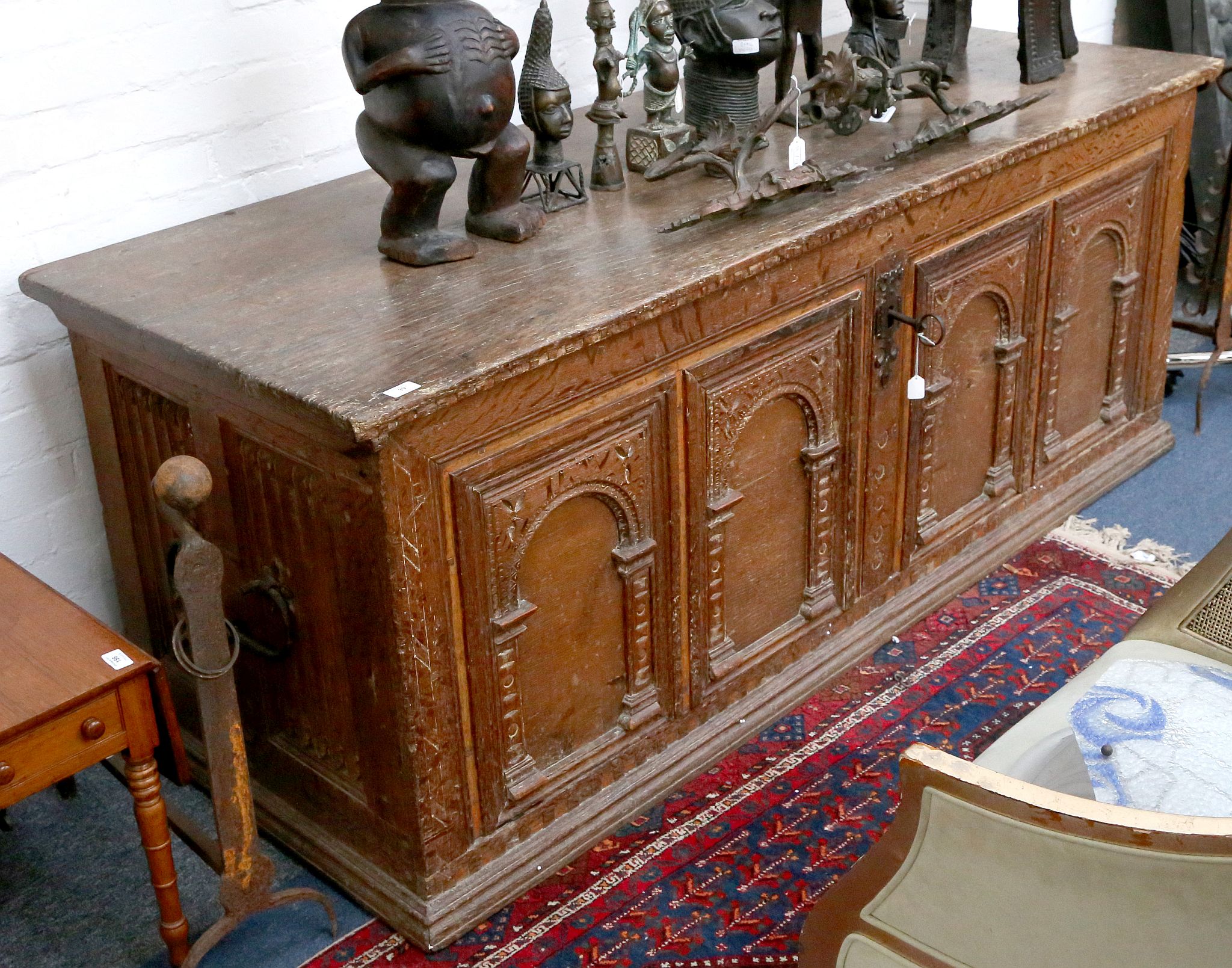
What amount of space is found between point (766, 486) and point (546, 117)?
83 centimetres

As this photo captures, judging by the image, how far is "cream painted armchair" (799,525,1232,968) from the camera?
1.44 m

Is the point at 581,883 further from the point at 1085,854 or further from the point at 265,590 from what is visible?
the point at 1085,854

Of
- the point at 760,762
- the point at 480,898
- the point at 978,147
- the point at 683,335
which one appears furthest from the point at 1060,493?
the point at 480,898

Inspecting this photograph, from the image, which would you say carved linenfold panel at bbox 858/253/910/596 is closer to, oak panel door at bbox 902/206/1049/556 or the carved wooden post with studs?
oak panel door at bbox 902/206/1049/556

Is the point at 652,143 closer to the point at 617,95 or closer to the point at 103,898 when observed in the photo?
the point at 617,95

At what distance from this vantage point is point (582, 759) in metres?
2.60

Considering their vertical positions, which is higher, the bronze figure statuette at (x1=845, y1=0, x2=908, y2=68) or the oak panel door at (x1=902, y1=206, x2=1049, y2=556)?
the bronze figure statuette at (x1=845, y1=0, x2=908, y2=68)

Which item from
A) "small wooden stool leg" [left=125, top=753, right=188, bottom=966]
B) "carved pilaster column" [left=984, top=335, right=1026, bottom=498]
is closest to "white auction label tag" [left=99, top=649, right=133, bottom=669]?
"small wooden stool leg" [left=125, top=753, right=188, bottom=966]

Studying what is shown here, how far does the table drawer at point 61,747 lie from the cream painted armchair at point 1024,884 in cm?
110

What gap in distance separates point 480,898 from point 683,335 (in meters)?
1.04

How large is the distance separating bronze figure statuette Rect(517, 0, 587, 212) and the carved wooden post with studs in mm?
963

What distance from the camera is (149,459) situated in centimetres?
262

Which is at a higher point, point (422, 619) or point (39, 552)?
point (422, 619)

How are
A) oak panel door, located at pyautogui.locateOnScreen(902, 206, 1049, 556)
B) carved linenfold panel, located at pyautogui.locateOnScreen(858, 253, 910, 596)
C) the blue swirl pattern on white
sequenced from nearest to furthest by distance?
the blue swirl pattern on white < carved linenfold panel, located at pyautogui.locateOnScreen(858, 253, 910, 596) < oak panel door, located at pyautogui.locateOnScreen(902, 206, 1049, 556)
